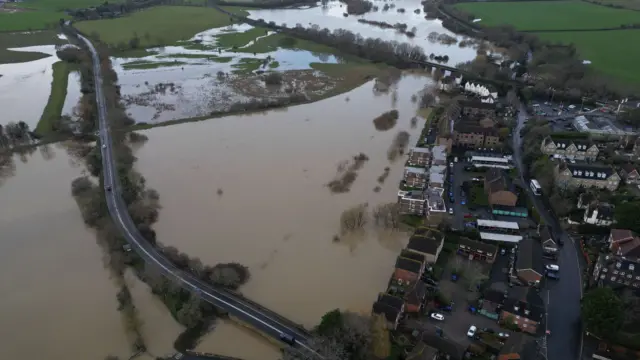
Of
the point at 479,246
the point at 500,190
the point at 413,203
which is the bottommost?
the point at 479,246

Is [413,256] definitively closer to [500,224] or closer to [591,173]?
[500,224]

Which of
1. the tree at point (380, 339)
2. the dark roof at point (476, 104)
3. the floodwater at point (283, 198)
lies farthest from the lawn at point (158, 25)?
the tree at point (380, 339)

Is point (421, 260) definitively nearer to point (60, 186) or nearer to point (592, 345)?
point (592, 345)

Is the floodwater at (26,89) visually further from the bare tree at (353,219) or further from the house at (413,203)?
the house at (413,203)

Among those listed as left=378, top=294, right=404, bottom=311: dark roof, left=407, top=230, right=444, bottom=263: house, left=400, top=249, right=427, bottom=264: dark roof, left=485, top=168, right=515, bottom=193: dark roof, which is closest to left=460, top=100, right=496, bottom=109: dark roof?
left=485, top=168, right=515, bottom=193: dark roof

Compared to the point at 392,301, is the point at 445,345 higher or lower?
lower

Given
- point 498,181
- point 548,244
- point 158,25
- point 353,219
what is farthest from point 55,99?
point 548,244
